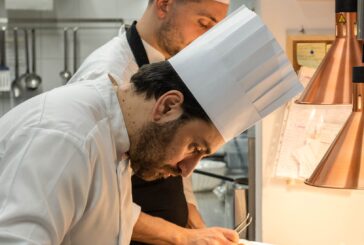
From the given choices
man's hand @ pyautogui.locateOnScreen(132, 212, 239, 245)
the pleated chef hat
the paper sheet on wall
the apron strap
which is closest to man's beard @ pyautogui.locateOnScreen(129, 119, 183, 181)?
the pleated chef hat

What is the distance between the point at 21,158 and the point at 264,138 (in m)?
1.06

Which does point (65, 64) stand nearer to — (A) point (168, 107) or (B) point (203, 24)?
(B) point (203, 24)

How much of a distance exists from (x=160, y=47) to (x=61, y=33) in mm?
2021

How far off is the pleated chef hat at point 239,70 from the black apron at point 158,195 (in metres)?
0.57

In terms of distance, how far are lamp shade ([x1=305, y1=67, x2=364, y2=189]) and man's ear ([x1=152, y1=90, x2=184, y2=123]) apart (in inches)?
14.1

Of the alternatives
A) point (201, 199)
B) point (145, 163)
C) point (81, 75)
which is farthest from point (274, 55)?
point (201, 199)

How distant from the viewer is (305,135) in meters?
1.95

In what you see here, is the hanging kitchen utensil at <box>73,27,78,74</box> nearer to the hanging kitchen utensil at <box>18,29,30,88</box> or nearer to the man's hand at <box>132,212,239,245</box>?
the hanging kitchen utensil at <box>18,29,30,88</box>

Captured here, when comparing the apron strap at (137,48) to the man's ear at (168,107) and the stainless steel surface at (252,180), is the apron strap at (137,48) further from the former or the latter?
the man's ear at (168,107)

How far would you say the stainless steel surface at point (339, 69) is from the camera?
56.3 inches

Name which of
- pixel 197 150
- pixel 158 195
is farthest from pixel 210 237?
pixel 197 150

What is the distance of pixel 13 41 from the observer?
12.2ft

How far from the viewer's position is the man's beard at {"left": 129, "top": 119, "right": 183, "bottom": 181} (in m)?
1.18

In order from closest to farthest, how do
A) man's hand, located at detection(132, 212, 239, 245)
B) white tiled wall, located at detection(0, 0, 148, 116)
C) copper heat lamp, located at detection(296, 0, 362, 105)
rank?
1. copper heat lamp, located at detection(296, 0, 362, 105)
2. man's hand, located at detection(132, 212, 239, 245)
3. white tiled wall, located at detection(0, 0, 148, 116)
